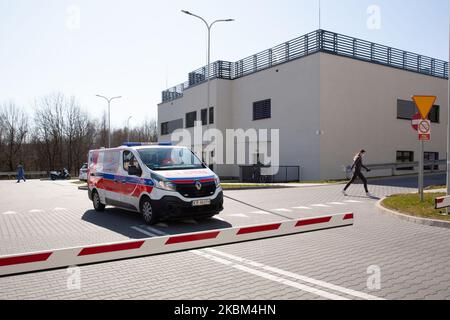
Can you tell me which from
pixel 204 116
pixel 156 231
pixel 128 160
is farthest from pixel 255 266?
pixel 204 116

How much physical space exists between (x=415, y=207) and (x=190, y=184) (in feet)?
20.5

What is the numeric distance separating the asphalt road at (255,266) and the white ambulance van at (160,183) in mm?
424

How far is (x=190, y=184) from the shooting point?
908 cm

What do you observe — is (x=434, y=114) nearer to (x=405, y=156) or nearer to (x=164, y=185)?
(x=405, y=156)

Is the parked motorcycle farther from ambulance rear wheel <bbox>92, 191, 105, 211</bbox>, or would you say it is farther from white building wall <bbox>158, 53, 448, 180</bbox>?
ambulance rear wheel <bbox>92, 191, 105, 211</bbox>

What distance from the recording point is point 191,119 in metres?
38.7

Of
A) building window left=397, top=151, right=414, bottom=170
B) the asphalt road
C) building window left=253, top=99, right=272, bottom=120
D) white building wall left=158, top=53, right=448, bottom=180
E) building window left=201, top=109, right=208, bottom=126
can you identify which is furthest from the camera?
building window left=201, top=109, right=208, bottom=126

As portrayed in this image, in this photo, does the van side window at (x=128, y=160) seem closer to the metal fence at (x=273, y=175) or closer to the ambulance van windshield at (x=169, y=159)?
the ambulance van windshield at (x=169, y=159)

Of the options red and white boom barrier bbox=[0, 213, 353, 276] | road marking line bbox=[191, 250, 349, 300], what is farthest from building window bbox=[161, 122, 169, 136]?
road marking line bbox=[191, 250, 349, 300]

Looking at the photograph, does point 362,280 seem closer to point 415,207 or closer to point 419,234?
point 419,234

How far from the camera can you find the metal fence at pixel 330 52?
25.8 metres

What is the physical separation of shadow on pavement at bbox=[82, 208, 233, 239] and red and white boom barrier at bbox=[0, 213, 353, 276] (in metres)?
2.14

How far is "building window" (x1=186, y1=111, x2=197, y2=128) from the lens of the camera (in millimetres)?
38094

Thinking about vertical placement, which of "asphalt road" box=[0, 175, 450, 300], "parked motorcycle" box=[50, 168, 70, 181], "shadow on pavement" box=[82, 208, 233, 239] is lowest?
"parked motorcycle" box=[50, 168, 70, 181]
